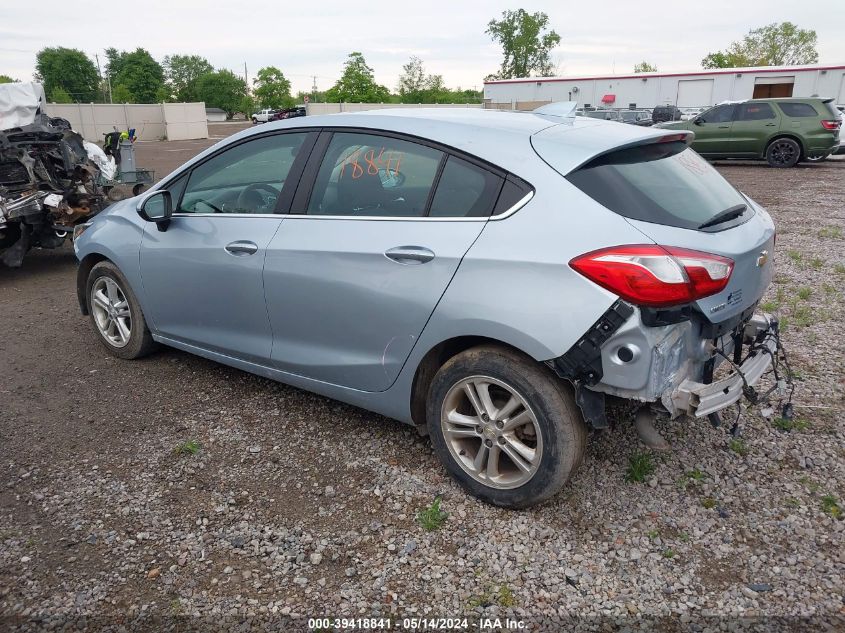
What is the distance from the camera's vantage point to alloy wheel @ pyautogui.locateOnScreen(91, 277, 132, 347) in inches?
182

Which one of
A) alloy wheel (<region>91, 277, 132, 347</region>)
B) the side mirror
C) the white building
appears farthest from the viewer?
the white building

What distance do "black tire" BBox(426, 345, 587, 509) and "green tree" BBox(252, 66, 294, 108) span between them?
102602 millimetres

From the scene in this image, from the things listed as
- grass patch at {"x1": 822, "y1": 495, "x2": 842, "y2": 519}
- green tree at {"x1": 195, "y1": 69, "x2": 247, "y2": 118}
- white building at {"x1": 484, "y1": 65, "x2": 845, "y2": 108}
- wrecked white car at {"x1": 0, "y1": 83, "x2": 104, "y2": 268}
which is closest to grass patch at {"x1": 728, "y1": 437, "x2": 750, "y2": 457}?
grass patch at {"x1": 822, "y1": 495, "x2": 842, "y2": 519}

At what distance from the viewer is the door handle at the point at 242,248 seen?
3.54 meters

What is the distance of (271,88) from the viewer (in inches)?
3954

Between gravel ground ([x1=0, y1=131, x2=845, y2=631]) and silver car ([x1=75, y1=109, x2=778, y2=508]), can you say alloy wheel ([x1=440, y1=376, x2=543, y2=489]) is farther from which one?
gravel ground ([x1=0, y1=131, x2=845, y2=631])

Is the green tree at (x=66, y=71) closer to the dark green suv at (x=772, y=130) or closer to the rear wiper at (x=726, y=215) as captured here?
the dark green suv at (x=772, y=130)

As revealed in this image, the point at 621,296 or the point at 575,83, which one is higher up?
the point at 575,83

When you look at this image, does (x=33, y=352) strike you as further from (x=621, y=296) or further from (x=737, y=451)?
(x=737, y=451)

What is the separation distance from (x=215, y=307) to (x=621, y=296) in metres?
2.40

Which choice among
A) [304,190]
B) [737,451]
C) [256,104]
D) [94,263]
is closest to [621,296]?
[737,451]

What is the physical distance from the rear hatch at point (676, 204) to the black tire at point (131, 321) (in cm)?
300

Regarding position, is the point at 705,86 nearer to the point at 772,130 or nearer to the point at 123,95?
the point at 772,130

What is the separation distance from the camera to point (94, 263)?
4.84 metres
